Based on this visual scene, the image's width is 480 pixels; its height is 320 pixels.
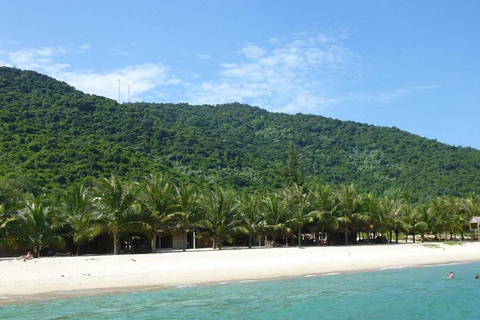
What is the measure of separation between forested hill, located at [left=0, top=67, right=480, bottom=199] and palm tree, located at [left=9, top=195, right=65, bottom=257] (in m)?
7.94

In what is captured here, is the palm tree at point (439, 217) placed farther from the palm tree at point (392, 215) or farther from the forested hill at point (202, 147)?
the forested hill at point (202, 147)

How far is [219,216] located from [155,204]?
17.9 ft

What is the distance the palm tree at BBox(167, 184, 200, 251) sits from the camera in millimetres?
33159

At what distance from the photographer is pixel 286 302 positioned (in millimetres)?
17922

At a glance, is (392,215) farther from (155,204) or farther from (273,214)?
(155,204)

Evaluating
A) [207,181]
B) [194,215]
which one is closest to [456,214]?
[207,181]

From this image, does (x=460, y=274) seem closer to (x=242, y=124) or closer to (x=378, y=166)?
(x=378, y=166)

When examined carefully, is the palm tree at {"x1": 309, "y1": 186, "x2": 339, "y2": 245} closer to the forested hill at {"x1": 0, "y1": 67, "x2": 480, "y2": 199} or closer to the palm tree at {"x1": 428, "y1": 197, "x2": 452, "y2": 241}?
the palm tree at {"x1": 428, "y1": 197, "x2": 452, "y2": 241}

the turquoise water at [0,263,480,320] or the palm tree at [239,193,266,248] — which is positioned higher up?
the palm tree at [239,193,266,248]

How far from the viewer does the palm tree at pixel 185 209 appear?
3316 centimetres

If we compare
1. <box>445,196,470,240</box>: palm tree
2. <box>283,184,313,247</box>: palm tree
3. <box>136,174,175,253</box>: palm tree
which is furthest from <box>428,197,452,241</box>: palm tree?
<box>136,174,175,253</box>: palm tree

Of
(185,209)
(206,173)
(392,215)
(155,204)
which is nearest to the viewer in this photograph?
(155,204)

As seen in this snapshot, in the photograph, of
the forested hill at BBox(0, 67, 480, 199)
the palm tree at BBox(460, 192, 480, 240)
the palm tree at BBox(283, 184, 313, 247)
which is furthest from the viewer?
the palm tree at BBox(460, 192, 480, 240)

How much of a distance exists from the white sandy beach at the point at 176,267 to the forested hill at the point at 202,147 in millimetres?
14664
